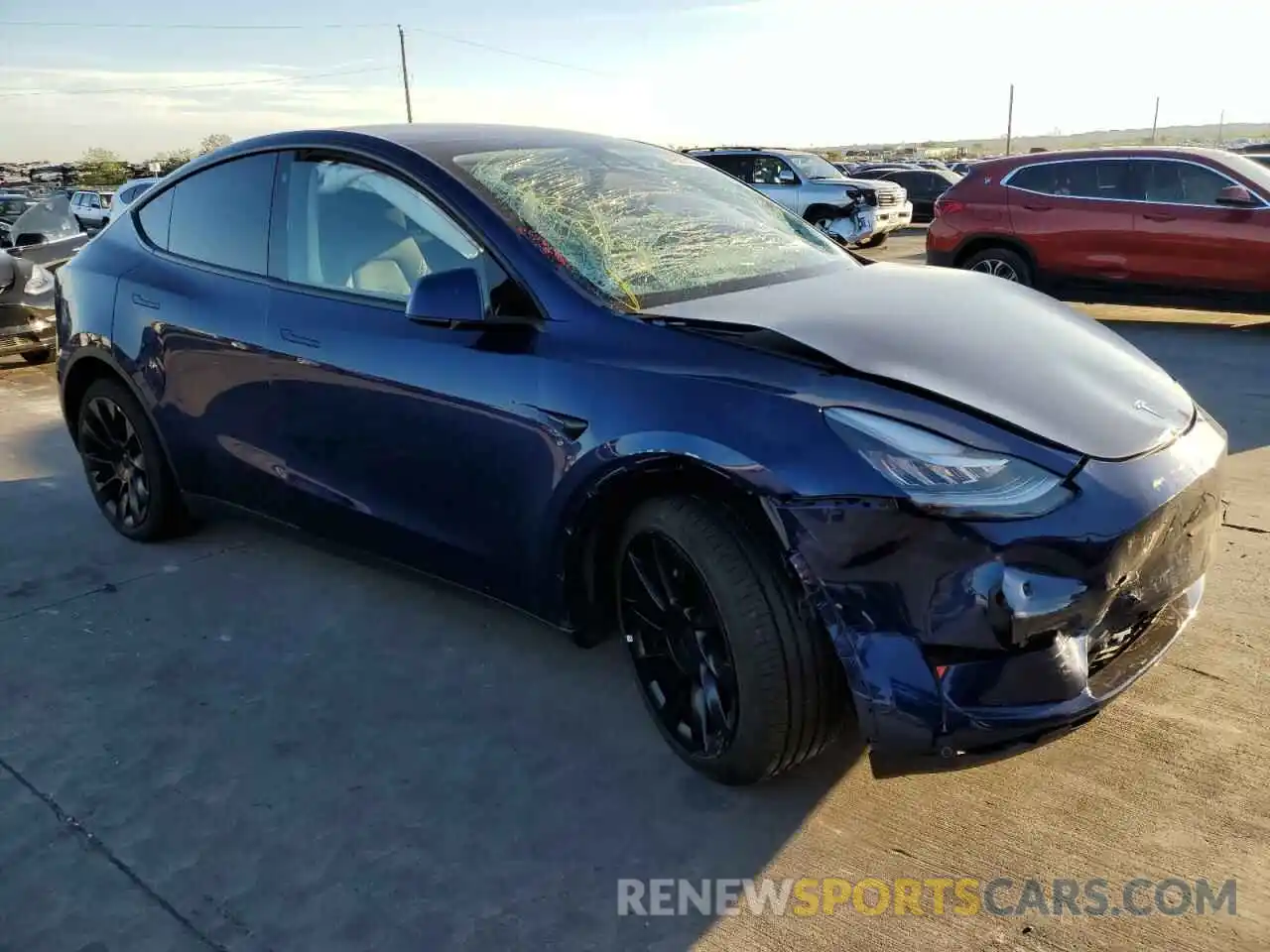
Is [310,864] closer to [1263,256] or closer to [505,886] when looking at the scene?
[505,886]

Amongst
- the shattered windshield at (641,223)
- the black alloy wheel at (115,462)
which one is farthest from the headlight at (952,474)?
the black alloy wheel at (115,462)

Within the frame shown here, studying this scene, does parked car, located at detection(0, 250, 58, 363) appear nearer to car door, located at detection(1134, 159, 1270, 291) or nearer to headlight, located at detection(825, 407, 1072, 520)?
headlight, located at detection(825, 407, 1072, 520)

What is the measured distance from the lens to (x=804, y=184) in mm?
15961

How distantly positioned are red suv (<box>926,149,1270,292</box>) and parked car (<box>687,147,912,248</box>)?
555cm

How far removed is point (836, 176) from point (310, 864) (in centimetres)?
1579

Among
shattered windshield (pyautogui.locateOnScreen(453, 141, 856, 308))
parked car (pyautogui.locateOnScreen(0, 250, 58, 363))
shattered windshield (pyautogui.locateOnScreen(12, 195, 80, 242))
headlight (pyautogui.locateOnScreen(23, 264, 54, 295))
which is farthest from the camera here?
shattered windshield (pyautogui.locateOnScreen(12, 195, 80, 242))

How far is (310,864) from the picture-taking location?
2.42m

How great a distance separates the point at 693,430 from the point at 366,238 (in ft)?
4.86

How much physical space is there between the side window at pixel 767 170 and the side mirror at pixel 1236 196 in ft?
27.1

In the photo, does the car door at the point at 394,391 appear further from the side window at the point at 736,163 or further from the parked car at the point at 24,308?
the side window at the point at 736,163

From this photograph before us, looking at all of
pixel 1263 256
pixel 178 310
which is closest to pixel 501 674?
pixel 178 310

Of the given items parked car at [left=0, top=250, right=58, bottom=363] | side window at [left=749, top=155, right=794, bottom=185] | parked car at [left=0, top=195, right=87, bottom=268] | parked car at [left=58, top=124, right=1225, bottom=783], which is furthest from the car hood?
side window at [left=749, top=155, right=794, bottom=185]

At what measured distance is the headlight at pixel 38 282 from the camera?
8.55 m

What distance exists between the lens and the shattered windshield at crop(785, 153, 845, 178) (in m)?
16.3
